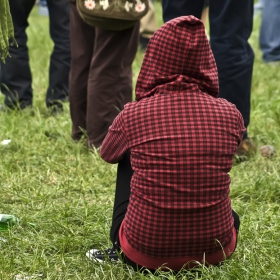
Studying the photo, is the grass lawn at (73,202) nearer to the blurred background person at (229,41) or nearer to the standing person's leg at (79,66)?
the standing person's leg at (79,66)

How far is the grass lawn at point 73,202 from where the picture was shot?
282cm

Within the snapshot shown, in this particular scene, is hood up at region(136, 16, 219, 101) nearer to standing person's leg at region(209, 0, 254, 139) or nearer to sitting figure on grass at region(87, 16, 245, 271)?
sitting figure on grass at region(87, 16, 245, 271)

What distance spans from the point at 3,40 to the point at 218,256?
126 cm

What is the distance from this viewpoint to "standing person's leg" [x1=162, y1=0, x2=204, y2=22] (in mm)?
4098

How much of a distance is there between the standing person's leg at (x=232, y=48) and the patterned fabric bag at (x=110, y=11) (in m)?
0.43

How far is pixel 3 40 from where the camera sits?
311 cm

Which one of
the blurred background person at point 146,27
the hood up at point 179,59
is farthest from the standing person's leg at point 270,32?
the hood up at point 179,59

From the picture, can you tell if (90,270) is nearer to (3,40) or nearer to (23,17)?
(3,40)

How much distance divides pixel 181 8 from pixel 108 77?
1.85 ft

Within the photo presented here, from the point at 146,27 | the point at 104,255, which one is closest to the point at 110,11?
the point at 104,255

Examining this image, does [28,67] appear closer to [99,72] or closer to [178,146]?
[99,72]

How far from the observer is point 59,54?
5.28 m

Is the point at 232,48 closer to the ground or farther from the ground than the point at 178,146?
closer to the ground

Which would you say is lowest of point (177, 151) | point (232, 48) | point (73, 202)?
point (73, 202)
